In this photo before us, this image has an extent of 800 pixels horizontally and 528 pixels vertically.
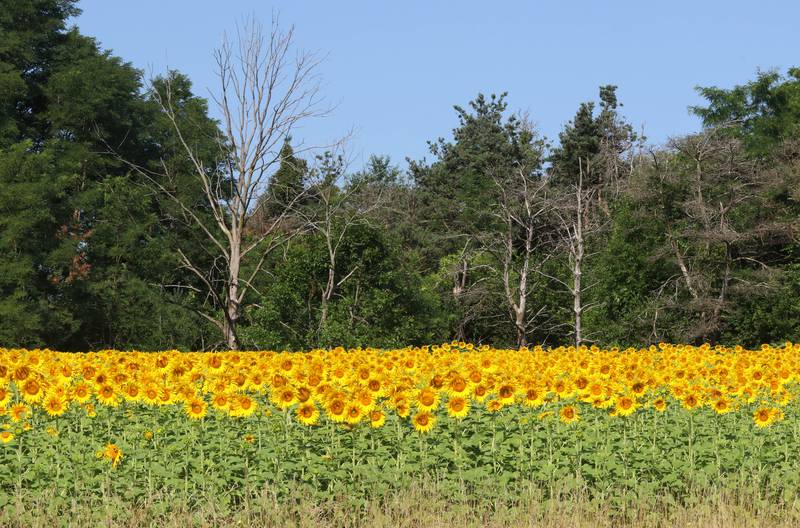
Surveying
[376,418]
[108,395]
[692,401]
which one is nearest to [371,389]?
[376,418]

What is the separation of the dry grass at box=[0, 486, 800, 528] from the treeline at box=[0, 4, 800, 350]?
61.2 feet

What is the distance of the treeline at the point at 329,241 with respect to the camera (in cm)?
2866

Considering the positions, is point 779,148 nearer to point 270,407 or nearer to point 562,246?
point 562,246

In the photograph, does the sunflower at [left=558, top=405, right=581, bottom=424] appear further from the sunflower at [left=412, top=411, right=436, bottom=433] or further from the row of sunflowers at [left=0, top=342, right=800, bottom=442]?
the sunflower at [left=412, top=411, right=436, bottom=433]

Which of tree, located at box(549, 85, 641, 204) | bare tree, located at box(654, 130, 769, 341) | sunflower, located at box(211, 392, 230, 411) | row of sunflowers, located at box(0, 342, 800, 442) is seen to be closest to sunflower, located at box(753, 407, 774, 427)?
row of sunflowers, located at box(0, 342, 800, 442)

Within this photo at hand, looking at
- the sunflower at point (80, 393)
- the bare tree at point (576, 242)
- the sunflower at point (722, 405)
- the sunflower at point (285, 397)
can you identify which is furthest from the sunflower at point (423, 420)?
the bare tree at point (576, 242)

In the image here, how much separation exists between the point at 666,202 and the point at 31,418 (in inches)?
1215

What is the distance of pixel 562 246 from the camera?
40938 mm

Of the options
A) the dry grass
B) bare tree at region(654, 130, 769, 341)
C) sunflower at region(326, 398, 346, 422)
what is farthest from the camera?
bare tree at region(654, 130, 769, 341)

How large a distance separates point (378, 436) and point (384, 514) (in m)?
1.13

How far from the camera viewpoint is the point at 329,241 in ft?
91.0

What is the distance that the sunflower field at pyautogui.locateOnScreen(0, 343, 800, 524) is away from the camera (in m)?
7.86

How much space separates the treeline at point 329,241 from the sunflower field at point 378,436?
673 inches

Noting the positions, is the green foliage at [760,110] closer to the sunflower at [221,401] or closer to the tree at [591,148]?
the tree at [591,148]
